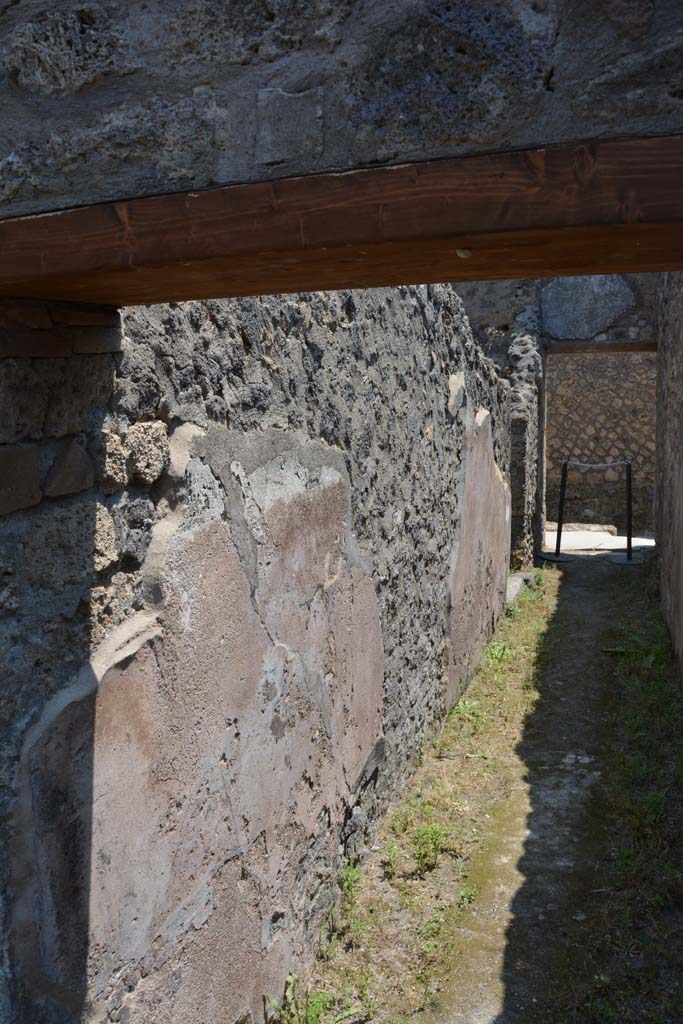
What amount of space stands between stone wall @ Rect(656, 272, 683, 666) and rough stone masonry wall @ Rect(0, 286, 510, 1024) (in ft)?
8.42

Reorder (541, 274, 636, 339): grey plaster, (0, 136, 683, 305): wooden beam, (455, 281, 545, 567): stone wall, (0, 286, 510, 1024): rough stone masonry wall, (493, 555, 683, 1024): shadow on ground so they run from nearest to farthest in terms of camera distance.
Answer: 1. (0, 136, 683, 305): wooden beam
2. (0, 286, 510, 1024): rough stone masonry wall
3. (493, 555, 683, 1024): shadow on ground
4. (455, 281, 545, 567): stone wall
5. (541, 274, 636, 339): grey plaster

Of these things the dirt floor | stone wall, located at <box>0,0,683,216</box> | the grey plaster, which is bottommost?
the dirt floor

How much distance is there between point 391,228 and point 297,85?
0.28 metres

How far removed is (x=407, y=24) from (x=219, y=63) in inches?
10.5

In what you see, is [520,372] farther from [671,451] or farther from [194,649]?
[194,649]

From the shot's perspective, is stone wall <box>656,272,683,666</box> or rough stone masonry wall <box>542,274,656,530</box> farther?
rough stone masonry wall <box>542,274,656,530</box>

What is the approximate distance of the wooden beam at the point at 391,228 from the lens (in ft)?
3.19

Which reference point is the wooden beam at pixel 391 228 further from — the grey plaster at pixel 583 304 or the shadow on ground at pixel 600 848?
the grey plaster at pixel 583 304

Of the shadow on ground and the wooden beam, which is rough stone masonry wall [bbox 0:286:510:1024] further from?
the shadow on ground

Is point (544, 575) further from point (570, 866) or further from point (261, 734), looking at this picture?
point (261, 734)

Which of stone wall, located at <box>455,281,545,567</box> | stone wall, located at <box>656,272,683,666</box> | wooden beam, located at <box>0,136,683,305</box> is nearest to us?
wooden beam, located at <box>0,136,683,305</box>

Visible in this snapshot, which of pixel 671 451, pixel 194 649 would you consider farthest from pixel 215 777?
pixel 671 451

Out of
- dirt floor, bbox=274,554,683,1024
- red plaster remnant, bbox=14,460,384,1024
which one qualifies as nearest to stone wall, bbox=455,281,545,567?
dirt floor, bbox=274,554,683,1024

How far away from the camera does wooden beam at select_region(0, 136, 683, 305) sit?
38.3 inches
